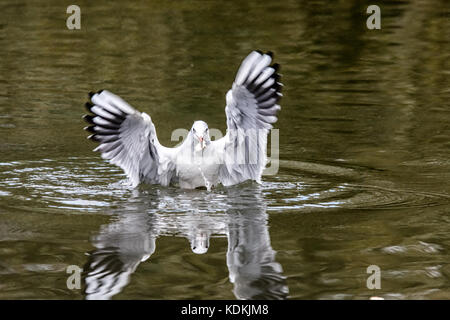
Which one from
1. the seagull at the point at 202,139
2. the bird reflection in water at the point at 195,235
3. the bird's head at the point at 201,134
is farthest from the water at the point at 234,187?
the bird's head at the point at 201,134

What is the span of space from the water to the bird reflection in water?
0.02m

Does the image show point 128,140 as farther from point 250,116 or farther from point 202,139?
point 250,116

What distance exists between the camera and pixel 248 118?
8.43 metres

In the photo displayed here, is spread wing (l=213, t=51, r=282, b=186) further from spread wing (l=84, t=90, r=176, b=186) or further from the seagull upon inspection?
spread wing (l=84, t=90, r=176, b=186)

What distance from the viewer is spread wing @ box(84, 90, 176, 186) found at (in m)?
8.30

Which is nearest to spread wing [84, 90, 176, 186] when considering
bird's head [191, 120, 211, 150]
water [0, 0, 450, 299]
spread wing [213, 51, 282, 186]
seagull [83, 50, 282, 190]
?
seagull [83, 50, 282, 190]

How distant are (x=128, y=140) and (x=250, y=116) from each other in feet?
3.85

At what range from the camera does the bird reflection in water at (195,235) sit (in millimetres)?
6141

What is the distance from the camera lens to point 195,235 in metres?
7.27

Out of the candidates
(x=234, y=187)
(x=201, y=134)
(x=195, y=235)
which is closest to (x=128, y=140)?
(x=201, y=134)

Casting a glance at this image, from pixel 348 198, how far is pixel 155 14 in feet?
45.7

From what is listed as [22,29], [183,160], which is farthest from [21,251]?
[22,29]

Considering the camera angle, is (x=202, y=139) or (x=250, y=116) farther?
(x=202, y=139)

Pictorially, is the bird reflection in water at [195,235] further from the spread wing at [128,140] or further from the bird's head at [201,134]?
the bird's head at [201,134]
